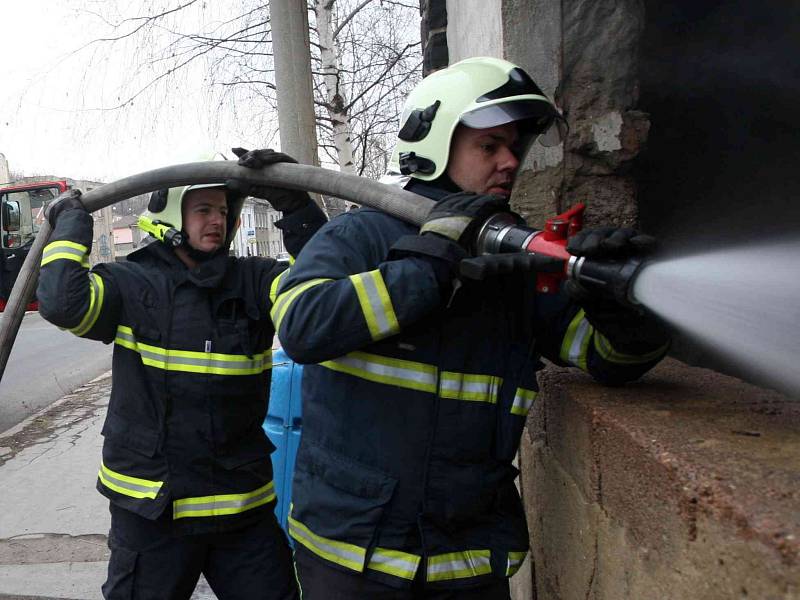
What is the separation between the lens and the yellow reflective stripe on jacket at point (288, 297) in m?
1.52

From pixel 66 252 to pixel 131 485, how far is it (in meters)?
0.82

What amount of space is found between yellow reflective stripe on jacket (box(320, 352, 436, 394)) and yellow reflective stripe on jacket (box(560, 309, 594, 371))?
1.28ft

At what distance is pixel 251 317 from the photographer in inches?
95.5

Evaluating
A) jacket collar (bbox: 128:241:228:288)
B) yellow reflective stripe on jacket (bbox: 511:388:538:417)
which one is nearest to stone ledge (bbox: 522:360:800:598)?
yellow reflective stripe on jacket (bbox: 511:388:538:417)

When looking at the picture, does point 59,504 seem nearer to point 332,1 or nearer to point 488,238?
point 488,238

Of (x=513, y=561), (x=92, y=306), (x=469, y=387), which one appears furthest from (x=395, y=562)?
(x=92, y=306)

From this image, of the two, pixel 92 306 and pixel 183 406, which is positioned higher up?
pixel 92 306

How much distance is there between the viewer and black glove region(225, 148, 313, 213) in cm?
237

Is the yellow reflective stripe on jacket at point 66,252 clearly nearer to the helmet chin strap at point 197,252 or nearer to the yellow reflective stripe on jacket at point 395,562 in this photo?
the helmet chin strap at point 197,252

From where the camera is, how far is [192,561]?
7.47ft

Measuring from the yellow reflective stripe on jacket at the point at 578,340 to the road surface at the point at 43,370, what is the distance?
6300 mm

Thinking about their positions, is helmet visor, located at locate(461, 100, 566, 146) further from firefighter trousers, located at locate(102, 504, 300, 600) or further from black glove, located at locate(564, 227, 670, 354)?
firefighter trousers, located at locate(102, 504, 300, 600)

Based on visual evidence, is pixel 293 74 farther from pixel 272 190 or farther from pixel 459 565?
pixel 459 565

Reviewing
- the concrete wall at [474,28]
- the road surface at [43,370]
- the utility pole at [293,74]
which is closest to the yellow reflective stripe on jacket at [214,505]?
the concrete wall at [474,28]
